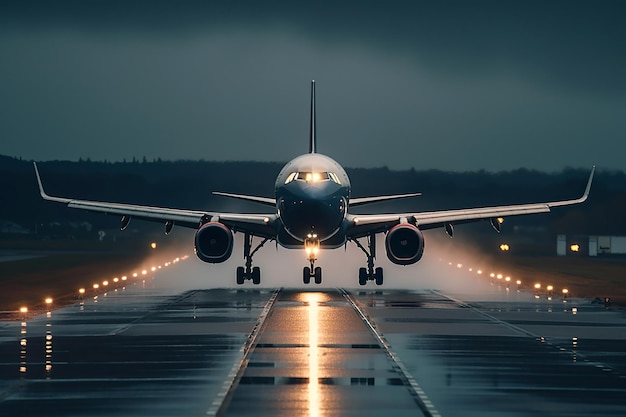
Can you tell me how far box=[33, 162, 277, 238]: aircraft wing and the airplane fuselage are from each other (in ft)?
6.21

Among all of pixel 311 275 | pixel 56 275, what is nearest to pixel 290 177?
pixel 311 275

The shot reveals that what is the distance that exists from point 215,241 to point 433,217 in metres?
11.9

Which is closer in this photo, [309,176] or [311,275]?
[309,176]

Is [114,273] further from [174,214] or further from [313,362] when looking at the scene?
[313,362]

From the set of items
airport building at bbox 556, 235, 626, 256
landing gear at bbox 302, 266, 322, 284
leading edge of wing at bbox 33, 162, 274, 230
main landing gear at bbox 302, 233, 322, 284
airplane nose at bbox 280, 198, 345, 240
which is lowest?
landing gear at bbox 302, 266, 322, 284

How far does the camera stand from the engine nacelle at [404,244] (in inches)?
2376

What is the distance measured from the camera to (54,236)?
149625mm

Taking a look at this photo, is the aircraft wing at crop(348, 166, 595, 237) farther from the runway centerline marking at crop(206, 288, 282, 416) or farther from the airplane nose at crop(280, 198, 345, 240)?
the runway centerline marking at crop(206, 288, 282, 416)

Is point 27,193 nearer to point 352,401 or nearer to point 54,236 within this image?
point 54,236

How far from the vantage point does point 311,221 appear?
5778 centimetres

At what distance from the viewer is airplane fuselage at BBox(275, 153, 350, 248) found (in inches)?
2264

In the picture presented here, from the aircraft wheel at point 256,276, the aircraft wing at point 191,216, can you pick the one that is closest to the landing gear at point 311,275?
the aircraft wing at point 191,216

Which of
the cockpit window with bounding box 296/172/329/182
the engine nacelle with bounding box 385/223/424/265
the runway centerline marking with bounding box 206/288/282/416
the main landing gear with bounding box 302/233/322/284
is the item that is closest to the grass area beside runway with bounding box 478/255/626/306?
the engine nacelle with bounding box 385/223/424/265

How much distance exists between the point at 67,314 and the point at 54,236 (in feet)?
343
